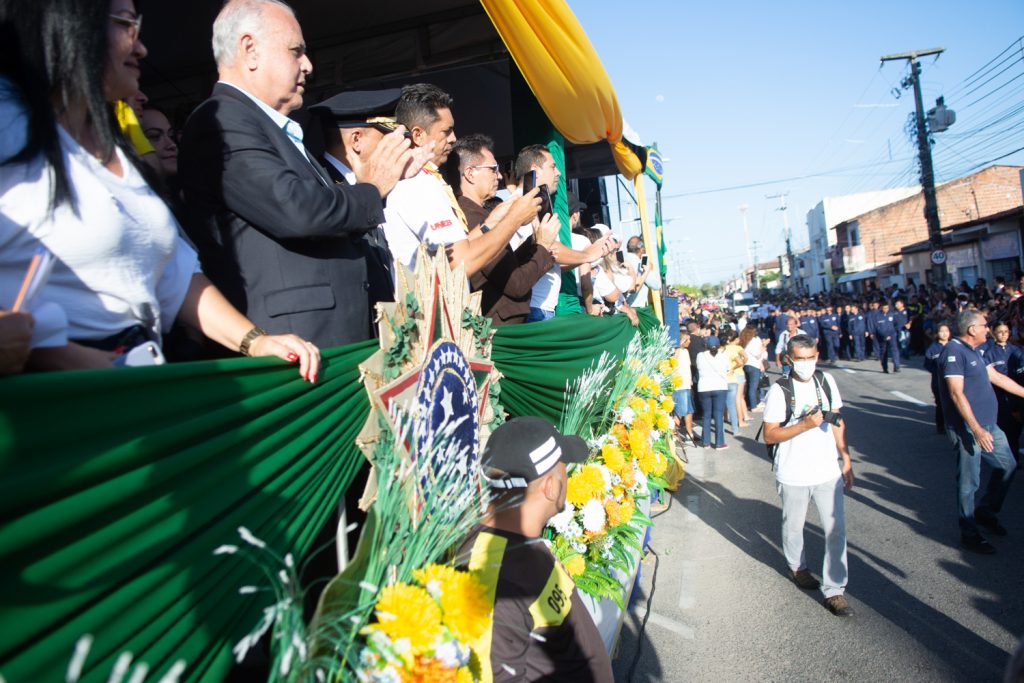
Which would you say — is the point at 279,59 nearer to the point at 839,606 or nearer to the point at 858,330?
the point at 839,606

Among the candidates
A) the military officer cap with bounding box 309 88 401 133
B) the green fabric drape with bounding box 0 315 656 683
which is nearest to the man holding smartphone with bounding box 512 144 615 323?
the military officer cap with bounding box 309 88 401 133

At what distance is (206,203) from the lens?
2.11m

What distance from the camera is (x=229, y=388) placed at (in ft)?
4.95

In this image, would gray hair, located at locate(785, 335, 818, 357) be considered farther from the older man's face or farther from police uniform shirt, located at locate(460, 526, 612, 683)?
the older man's face

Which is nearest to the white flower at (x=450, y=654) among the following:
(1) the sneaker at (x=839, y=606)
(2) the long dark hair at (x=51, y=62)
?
(2) the long dark hair at (x=51, y=62)

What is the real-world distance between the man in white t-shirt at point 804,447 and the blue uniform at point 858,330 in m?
21.5

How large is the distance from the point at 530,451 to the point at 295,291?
952 millimetres

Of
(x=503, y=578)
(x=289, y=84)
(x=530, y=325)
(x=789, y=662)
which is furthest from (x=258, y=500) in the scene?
(x=789, y=662)

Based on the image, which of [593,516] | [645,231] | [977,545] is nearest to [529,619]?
[593,516]

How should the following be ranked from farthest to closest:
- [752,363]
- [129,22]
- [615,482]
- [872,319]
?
[872,319], [752,363], [615,482], [129,22]

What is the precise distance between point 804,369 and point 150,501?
208 inches

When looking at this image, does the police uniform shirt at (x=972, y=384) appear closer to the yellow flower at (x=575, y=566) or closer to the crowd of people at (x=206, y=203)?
the yellow flower at (x=575, y=566)

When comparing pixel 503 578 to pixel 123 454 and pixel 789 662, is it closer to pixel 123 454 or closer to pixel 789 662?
pixel 123 454

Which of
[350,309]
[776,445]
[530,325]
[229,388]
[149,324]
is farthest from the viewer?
[776,445]
